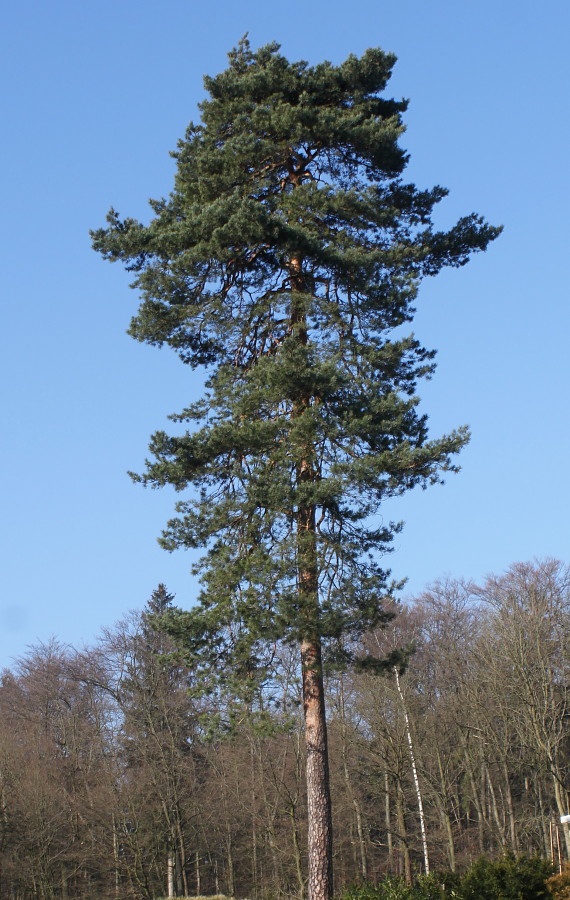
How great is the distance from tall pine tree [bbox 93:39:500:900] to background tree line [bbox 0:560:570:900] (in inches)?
482

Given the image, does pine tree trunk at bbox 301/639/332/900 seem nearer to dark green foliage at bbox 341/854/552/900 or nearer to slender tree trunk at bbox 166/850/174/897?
dark green foliage at bbox 341/854/552/900

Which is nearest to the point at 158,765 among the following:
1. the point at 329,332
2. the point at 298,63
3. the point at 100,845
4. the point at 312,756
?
the point at 100,845

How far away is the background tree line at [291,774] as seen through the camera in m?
28.0

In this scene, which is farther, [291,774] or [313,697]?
[291,774]

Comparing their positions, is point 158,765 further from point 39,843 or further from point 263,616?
point 263,616

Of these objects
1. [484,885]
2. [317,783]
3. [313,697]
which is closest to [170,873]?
[317,783]

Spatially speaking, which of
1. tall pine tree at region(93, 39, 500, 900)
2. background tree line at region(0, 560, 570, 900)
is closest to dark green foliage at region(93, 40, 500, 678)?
tall pine tree at region(93, 39, 500, 900)

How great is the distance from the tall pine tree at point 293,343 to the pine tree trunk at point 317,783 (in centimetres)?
3

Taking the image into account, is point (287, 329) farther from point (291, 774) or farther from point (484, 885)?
point (291, 774)

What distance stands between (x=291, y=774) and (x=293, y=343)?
814 inches

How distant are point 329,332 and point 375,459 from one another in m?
2.98

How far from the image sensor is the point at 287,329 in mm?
16469

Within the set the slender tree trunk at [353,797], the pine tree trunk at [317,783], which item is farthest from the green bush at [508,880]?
the slender tree trunk at [353,797]

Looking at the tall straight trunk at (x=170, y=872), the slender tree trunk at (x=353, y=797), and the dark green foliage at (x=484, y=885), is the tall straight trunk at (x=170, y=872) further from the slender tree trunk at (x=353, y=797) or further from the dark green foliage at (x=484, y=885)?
the dark green foliage at (x=484, y=885)
